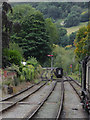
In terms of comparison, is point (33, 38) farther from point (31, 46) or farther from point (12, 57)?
point (12, 57)

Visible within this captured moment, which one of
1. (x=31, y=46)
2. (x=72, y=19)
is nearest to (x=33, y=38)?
(x=31, y=46)

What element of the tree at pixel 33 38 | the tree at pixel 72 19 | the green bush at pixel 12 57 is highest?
the tree at pixel 72 19

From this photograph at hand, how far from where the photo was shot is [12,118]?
912cm

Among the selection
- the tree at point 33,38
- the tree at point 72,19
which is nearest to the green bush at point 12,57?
the tree at point 33,38

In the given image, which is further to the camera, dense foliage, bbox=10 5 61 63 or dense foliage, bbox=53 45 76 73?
dense foliage, bbox=53 45 76 73

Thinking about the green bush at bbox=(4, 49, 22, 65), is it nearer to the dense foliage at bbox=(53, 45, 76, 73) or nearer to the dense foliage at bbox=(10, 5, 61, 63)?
the dense foliage at bbox=(10, 5, 61, 63)

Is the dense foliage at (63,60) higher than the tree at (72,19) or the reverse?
the reverse

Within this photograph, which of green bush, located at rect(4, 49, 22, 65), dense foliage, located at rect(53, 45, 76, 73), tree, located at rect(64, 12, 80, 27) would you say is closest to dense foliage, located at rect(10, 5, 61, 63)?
dense foliage, located at rect(53, 45, 76, 73)

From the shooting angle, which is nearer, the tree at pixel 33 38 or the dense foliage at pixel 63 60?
the tree at pixel 33 38

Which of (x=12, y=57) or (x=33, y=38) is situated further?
(x=33, y=38)

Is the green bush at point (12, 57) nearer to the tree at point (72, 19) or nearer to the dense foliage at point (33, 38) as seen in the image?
the dense foliage at point (33, 38)

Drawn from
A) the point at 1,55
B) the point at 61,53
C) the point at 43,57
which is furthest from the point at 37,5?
the point at 1,55

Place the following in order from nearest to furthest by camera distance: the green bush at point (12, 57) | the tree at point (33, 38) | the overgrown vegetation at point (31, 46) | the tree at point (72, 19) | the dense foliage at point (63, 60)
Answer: the overgrown vegetation at point (31, 46)
the green bush at point (12, 57)
the tree at point (33, 38)
the dense foliage at point (63, 60)
the tree at point (72, 19)

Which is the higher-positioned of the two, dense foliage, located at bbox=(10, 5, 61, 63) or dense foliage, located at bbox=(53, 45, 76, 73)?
dense foliage, located at bbox=(10, 5, 61, 63)
